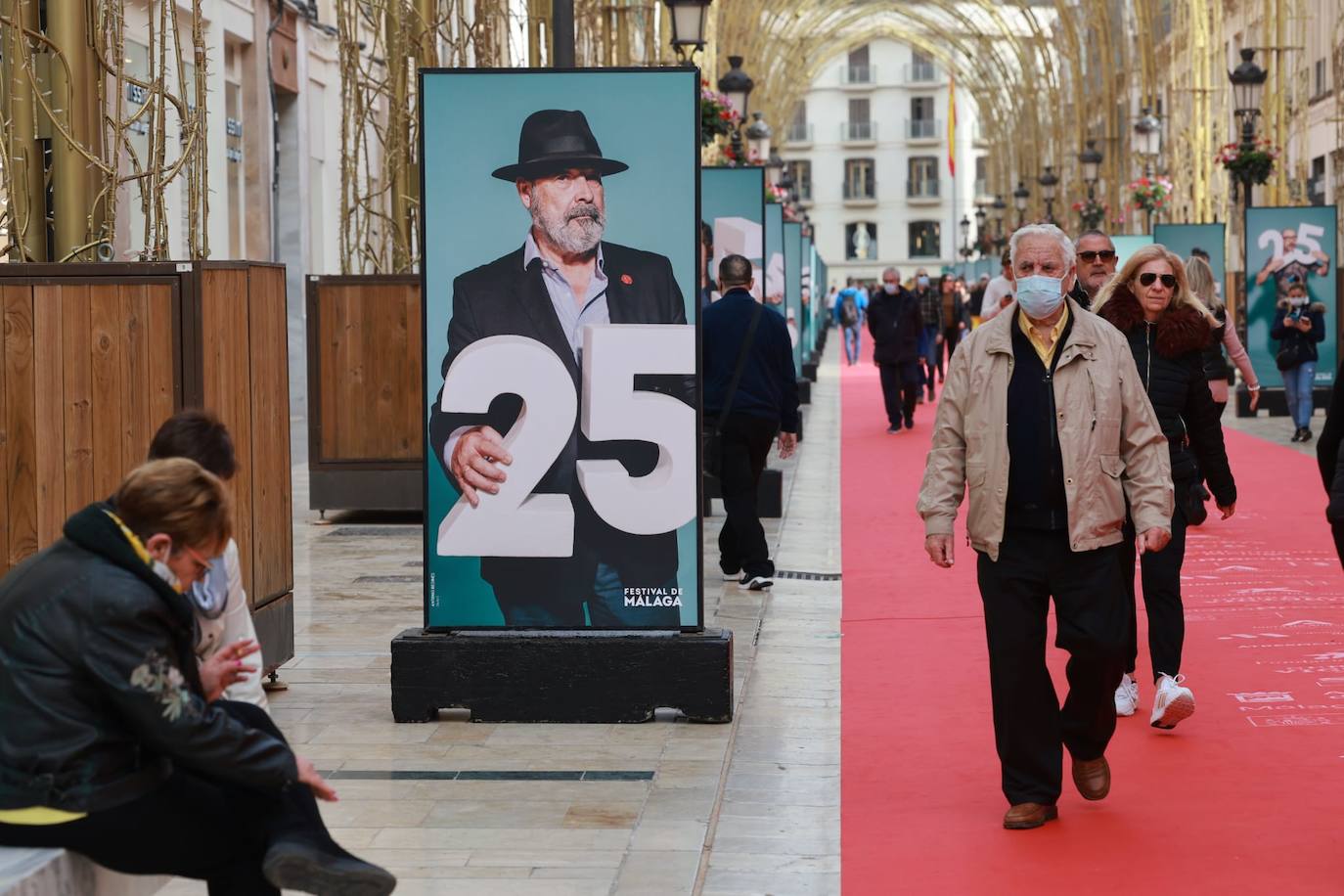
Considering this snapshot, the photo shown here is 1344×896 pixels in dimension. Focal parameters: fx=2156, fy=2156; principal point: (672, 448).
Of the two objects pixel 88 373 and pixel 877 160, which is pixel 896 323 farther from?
pixel 877 160

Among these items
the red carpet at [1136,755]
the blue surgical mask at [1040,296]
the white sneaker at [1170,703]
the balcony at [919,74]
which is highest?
the balcony at [919,74]

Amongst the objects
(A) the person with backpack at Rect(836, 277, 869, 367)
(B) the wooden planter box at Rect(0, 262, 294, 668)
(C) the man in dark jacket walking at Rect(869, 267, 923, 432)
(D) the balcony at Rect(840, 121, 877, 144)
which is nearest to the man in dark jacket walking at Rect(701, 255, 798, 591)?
(B) the wooden planter box at Rect(0, 262, 294, 668)

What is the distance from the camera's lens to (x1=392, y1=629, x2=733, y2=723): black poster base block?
26.0ft

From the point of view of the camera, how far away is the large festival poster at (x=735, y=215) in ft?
60.3

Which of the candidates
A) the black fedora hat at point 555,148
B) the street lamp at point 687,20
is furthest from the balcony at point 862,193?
the black fedora hat at point 555,148

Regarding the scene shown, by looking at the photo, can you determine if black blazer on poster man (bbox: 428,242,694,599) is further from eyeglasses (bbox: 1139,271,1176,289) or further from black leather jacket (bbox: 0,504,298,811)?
black leather jacket (bbox: 0,504,298,811)

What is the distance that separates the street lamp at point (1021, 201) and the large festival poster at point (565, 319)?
5419cm

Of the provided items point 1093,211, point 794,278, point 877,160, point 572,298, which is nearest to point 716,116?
point 794,278

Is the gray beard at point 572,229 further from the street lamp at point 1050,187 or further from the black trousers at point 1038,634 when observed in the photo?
the street lamp at point 1050,187

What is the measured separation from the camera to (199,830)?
443 cm

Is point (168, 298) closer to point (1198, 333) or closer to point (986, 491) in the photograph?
point (986, 491)

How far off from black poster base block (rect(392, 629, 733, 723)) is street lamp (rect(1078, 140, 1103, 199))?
3745 cm

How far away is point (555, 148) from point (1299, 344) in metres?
13.9

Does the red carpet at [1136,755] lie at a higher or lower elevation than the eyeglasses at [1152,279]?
lower
